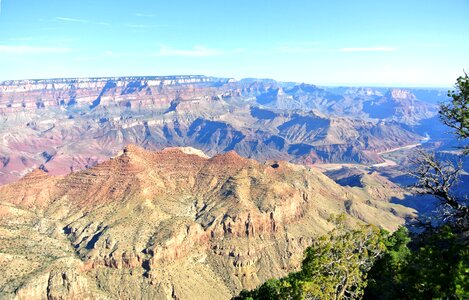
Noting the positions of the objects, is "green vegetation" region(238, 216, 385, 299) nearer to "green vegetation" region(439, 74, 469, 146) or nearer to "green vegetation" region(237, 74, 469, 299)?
"green vegetation" region(237, 74, 469, 299)

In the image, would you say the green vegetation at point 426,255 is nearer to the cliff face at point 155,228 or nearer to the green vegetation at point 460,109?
the green vegetation at point 460,109

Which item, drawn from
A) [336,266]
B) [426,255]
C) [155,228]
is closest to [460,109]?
[426,255]

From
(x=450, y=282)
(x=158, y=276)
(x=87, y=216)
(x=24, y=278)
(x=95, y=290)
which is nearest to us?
(x=450, y=282)

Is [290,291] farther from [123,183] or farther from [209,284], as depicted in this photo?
[123,183]

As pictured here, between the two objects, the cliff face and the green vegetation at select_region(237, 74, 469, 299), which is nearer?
the green vegetation at select_region(237, 74, 469, 299)

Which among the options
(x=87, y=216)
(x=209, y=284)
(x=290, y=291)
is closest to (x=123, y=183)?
(x=87, y=216)

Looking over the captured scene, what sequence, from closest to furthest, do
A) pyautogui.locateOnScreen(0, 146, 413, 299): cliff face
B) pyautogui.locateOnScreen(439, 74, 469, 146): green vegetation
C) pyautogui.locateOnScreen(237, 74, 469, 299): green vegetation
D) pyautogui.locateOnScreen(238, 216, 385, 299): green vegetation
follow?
1. pyautogui.locateOnScreen(237, 74, 469, 299): green vegetation
2. pyautogui.locateOnScreen(439, 74, 469, 146): green vegetation
3. pyautogui.locateOnScreen(238, 216, 385, 299): green vegetation
4. pyautogui.locateOnScreen(0, 146, 413, 299): cliff face

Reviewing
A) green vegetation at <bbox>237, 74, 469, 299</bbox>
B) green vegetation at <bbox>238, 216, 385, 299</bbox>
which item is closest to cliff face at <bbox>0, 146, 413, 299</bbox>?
green vegetation at <bbox>238, 216, 385, 299</bbox>

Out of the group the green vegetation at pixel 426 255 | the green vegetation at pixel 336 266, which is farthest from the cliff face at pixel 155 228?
the green vegetation at pixel 426 255
